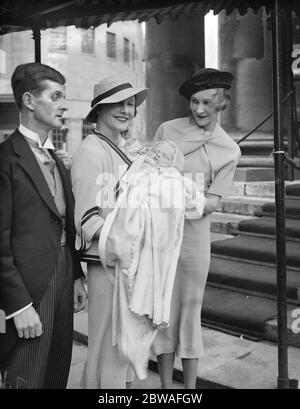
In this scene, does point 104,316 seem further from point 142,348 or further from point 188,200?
point 188,200

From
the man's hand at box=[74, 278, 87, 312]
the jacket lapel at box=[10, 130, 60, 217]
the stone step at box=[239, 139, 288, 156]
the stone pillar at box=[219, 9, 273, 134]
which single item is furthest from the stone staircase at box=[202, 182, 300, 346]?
the jacket lapel at box=[10, 130, 60, 217]

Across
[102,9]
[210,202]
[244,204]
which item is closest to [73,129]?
[244,204]

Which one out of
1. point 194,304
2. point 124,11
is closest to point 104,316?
point 194,304

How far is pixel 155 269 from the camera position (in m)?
2.53

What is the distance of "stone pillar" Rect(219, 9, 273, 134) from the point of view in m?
6.79

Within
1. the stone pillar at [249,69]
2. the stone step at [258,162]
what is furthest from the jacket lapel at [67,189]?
the stone pillar at [249,69]

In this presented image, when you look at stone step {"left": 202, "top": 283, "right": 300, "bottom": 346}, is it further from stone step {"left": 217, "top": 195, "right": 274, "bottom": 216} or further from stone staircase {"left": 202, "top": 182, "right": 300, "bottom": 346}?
stone step {"left": 217, "top": 195, "right": 274, "bottom": 216}

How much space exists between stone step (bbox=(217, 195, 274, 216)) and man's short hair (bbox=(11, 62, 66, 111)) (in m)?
3.80

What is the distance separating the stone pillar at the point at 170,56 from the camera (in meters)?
5.94

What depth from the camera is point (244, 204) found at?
598cm

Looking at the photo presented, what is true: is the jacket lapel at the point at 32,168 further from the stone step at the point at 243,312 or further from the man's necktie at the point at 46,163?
the stone step at the point at 243,312

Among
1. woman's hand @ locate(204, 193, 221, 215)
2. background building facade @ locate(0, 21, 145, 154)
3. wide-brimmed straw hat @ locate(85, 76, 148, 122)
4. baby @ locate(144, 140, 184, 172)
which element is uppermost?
background building facade @ locate(0, 21, 145, 154)

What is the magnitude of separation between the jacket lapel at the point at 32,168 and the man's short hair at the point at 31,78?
0.22 m

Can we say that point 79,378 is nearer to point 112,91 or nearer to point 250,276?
point 250,276
